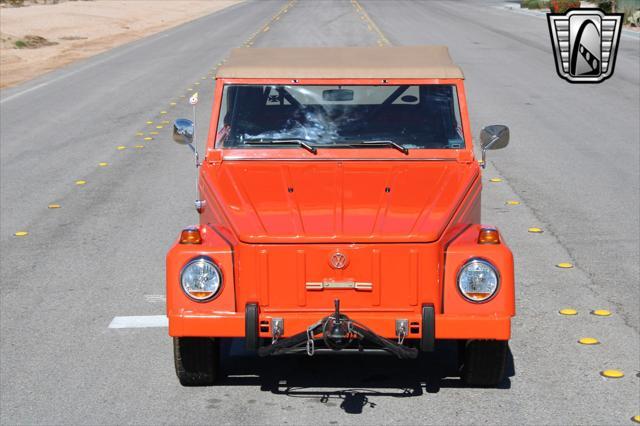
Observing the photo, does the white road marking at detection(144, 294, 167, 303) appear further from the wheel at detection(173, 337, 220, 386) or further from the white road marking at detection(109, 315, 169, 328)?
the wheel at detection(173, 337, 220, 386)

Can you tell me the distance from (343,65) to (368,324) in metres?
2.27

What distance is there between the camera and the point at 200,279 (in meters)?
6.07

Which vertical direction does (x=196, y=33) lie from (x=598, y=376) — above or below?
below

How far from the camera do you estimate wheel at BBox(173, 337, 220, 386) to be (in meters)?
6.37

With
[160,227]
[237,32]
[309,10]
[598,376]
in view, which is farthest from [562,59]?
[309,10]

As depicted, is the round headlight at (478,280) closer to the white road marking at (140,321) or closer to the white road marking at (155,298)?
the white road marking at (140,321)

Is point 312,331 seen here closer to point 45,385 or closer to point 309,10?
point 45,385

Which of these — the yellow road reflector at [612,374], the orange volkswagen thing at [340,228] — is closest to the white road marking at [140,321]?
the orange volkswagen thing at [340,228]

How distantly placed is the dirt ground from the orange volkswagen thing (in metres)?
20.2

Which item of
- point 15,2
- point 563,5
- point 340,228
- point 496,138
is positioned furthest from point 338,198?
point 15,2

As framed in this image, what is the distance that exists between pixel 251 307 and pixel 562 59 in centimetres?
2531

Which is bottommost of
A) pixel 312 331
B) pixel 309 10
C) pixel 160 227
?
pixel 309 10

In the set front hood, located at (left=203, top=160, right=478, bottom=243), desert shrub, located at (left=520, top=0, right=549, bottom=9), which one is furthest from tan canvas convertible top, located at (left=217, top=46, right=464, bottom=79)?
desert shrub, located at (left=520, top=0, right=549, bottom=9)

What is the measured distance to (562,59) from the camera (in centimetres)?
2973
